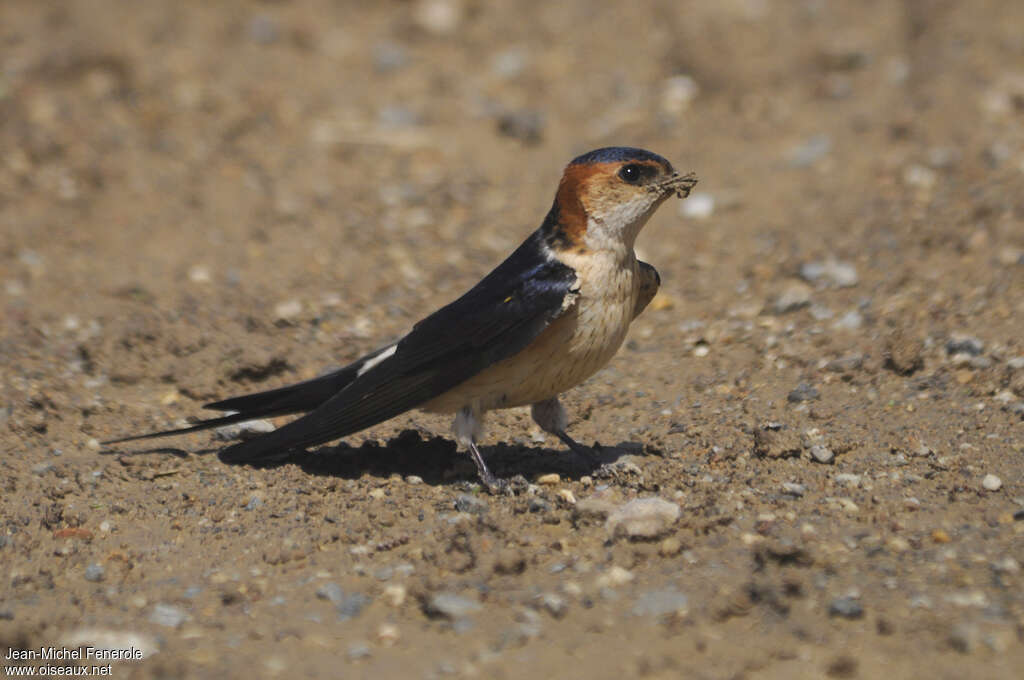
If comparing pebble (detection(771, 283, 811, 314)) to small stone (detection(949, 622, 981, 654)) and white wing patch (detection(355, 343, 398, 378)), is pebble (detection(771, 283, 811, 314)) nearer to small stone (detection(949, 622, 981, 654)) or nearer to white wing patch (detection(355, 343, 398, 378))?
white wing patch (detection(355, 343, 398, 378))

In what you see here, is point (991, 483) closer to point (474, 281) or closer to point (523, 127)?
point (474, 281)

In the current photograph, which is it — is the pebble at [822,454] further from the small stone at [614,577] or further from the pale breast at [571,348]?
the small stone at [614,577]

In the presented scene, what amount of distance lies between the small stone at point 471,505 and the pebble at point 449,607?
27.1 inches

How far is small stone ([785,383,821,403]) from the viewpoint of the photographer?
5203mm

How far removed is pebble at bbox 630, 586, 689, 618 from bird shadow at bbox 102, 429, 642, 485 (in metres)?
1.05

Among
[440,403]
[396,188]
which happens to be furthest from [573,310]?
[396,188]

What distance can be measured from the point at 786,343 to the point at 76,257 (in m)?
4.57

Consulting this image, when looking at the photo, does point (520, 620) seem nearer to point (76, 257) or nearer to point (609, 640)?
point (609, 640)

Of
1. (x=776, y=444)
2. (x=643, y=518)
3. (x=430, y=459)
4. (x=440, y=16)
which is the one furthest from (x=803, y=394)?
(x=440, y=16)

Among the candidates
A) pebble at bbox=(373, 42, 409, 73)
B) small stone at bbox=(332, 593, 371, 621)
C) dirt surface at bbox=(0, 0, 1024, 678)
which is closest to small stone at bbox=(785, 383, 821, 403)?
dirt surface at bbox=(0, 0, 1024, 678)

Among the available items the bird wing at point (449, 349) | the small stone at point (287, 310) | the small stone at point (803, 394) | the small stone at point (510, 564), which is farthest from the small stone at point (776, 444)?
the small stone at point (287, 310)

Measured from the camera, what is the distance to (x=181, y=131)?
9156 mm

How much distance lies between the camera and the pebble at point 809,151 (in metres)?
8.30

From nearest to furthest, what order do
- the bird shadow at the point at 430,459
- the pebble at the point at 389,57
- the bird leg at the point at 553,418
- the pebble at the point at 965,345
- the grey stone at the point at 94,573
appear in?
the grey stone at the point at 94,573 < the bird shadow at the point at 430,459 < the bird leg at the point at 553,418 < the pebble at the point at 965,345 < the pebble at the point at 389,57
